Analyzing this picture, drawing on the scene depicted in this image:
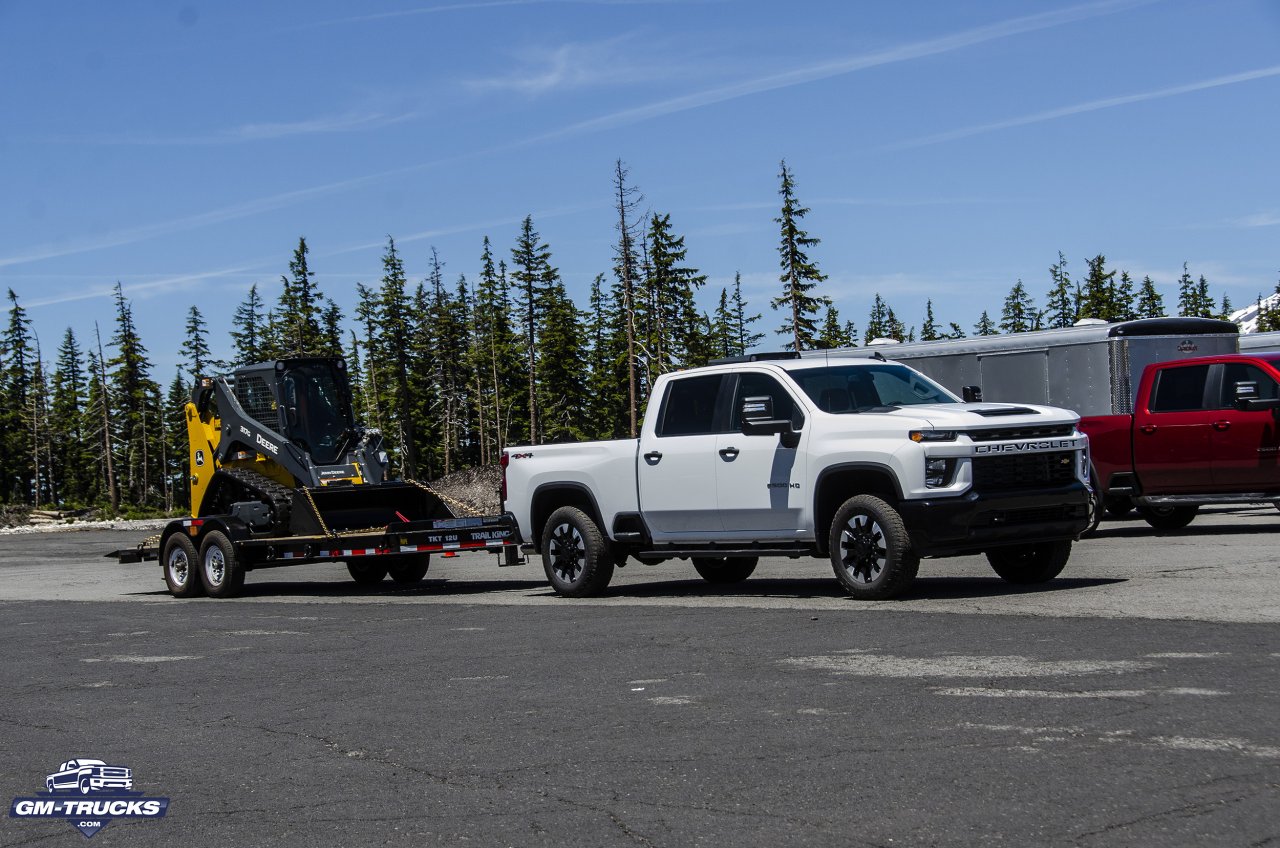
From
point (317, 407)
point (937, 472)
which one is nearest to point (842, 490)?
point (937, 472)

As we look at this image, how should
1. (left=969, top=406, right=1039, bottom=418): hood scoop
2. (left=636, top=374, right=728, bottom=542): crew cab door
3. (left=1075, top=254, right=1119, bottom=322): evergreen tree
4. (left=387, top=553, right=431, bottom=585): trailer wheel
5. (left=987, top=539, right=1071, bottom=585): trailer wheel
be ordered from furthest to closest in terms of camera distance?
(left=1075, top=254, right=1119, bottom=322): evergreen tree
(left=387, top=553, right=431, bottom=585): trailer wheel
(left=636, top=374, right=728, bottom=542): crew cab door
(left=987, top=539, right=1071, bottom=585): trailer wheel
(left=969, top=406, right=1039, bottom=418): hood scoop

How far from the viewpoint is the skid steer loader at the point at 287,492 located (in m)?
17.6

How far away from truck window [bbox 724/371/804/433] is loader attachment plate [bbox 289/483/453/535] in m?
6.01

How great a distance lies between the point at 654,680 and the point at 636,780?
2.57 m

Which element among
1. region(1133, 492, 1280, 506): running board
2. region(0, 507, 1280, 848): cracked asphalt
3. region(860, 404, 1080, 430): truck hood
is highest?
region(860, 404, 1080, 430): truck hood

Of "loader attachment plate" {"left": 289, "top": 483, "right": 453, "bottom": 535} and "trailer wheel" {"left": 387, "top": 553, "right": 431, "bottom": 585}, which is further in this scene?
"trailer wheel" {"left": 387, "top": 553, "right": 431, "bottom": 585}

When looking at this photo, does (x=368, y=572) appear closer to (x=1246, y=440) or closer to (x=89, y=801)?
(x=1246, y=440)

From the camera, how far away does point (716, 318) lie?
4729 inches

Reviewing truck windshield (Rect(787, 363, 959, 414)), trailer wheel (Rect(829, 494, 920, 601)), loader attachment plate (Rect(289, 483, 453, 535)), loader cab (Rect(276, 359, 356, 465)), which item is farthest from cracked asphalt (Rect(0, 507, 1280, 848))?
loader cab (Rect(276, 359, 356, 465))

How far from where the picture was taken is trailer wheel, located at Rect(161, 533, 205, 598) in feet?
60.5

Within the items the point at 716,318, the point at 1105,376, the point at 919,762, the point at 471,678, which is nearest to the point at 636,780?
the point at 919,762

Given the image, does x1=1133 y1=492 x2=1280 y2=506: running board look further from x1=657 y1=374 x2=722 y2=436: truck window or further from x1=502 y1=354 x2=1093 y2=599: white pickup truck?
x1=657 y1=374 x2=722 y2=436: truck window

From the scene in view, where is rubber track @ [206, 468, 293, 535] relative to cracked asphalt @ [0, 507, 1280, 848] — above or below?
above

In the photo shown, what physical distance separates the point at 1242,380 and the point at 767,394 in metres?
8.00
